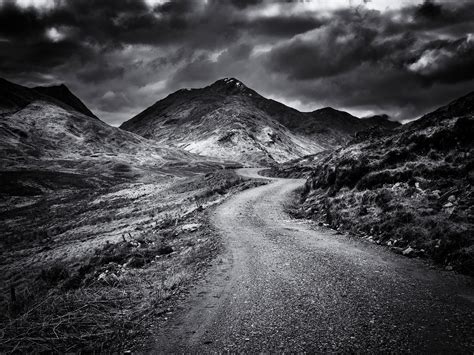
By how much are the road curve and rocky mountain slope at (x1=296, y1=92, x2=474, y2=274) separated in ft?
3.70

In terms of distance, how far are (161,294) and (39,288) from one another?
374 inches

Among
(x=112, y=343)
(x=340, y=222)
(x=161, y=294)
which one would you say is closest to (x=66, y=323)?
(x=112, y=343)

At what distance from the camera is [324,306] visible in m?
6.97

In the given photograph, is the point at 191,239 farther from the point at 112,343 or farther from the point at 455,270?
the point at 455,270

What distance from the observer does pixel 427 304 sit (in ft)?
22.1

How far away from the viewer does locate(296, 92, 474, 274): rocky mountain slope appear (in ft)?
32.6

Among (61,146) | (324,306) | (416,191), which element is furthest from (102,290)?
(61,146)

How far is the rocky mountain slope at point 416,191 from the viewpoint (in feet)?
32.6

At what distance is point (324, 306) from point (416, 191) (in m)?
9.61

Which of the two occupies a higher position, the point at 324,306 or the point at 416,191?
the point at 416,191

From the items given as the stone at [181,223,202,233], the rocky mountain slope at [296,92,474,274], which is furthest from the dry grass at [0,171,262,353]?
the rocky mountain slope at [296,92,474,274]

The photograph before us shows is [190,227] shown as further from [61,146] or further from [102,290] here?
[61,146]

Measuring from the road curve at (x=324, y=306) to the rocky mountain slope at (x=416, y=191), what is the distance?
1.13 m

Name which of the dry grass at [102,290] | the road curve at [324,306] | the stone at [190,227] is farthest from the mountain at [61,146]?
the road curve at [324,306]
